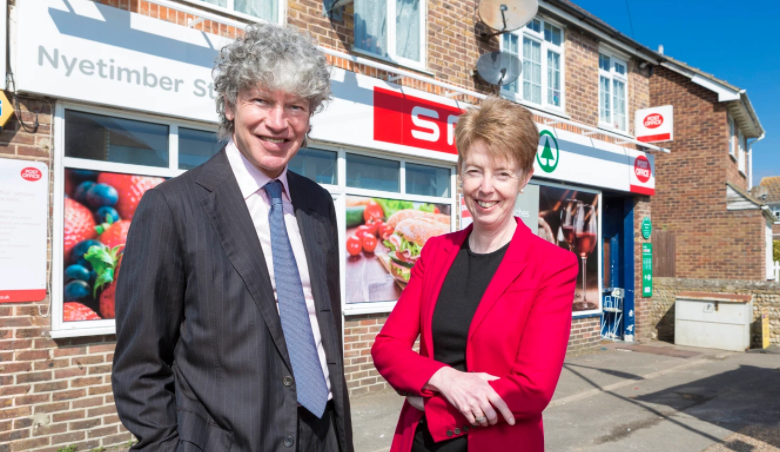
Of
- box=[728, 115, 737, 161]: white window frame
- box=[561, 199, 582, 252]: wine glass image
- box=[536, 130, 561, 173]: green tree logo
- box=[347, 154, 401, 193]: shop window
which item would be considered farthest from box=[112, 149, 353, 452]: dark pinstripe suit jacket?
box=[728, 115, 737, 161]: white window frame

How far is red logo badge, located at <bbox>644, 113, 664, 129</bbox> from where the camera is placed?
12102 mm

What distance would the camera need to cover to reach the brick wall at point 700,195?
16.0 m

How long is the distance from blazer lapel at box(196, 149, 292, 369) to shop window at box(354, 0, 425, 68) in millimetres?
6020

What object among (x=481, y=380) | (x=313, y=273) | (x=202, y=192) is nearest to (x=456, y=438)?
(x=481, y=380)

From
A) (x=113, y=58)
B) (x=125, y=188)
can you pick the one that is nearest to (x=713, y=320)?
(x=125, y=188)

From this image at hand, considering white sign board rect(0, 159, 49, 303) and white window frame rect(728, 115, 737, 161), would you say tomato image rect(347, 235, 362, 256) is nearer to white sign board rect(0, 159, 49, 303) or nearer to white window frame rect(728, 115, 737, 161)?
white sign board rect(0, 159, 49, 303)

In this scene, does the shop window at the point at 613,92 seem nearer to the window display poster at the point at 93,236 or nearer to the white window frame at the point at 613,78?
the white window frame at the point at 613,78

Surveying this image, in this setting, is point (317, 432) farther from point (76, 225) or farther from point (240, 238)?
point (76, 225)

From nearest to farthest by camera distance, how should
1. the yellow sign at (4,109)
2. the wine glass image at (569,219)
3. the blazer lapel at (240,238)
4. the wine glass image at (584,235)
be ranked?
1. the blazer lapel at (240,238)
2. the yellow sign at (4,109)
3. the wine glass image at (569,219)
4. the wine glass image at (584,235)

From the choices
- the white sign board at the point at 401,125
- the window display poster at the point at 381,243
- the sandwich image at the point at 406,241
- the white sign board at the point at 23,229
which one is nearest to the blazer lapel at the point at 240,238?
the white sign board at the point at 23,229

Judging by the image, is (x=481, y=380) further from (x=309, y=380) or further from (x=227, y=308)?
(x=227, y=308)

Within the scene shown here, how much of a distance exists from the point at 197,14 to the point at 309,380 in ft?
15.3

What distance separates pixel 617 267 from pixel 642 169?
224 cm

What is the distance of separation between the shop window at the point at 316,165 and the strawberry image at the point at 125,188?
5.94ft
